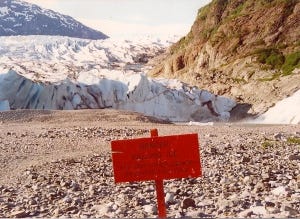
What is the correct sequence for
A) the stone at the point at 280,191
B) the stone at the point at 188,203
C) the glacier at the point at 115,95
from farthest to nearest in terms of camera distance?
the glacier at the point at 115,95 < the stone at the point at 280,191 < the stone at the point at 188,203

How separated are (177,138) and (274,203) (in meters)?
2.98

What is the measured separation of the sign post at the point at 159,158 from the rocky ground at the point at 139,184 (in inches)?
52.3

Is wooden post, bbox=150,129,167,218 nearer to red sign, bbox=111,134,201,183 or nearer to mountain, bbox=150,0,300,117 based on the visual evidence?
red sign, bbox=111,134,201,183

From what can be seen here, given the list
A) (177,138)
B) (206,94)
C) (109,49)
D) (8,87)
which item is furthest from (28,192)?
(109,49)

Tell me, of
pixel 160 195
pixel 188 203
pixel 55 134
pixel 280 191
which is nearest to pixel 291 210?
pixel 280 191


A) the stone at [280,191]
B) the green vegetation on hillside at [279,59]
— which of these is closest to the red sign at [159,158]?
the stone at [280,191]

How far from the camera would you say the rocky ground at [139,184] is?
38.9 ft

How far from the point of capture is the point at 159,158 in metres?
10.3

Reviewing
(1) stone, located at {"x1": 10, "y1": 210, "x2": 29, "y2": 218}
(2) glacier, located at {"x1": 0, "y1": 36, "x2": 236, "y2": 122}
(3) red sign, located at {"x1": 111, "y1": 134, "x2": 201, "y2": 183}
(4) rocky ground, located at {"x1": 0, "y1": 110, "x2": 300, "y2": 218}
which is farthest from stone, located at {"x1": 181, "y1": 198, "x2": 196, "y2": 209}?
(2) glacier, located at {"x1": 0, "y1": 36, "x2": 236, "y2": 122}

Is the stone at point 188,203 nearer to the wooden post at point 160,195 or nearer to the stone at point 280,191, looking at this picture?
the wooden post at point 160,195

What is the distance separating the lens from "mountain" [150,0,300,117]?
211 ft

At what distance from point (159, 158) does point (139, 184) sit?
5.01m

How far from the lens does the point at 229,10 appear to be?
3583 inches

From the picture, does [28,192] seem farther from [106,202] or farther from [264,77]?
[264,77]
